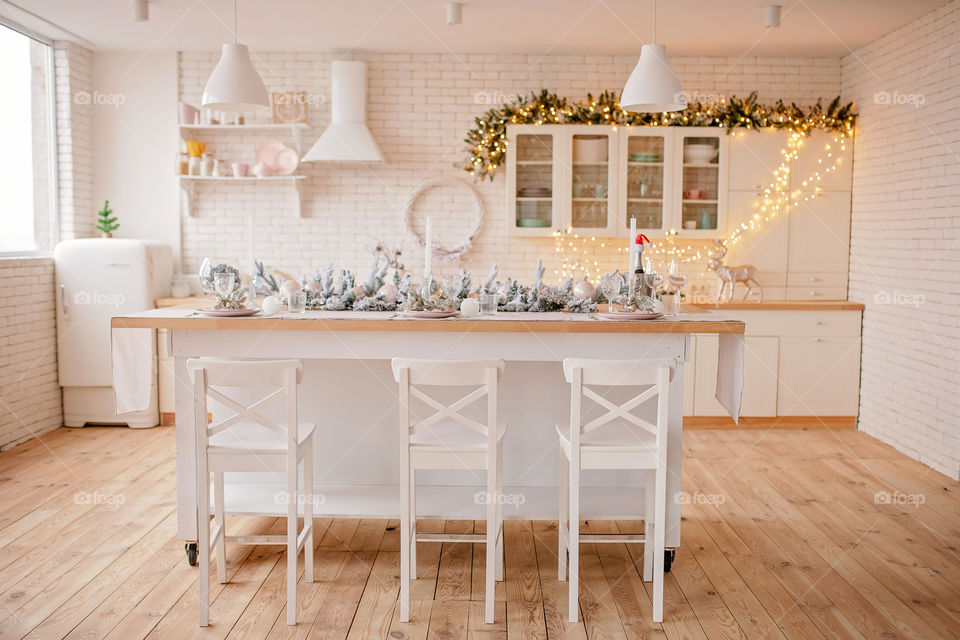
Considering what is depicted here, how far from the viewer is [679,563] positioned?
3.39 metres

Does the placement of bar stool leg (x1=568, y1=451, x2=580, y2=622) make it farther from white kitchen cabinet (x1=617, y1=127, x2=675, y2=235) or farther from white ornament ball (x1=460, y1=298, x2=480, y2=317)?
white kitchen cabinet (x1=617, y1=127, x2=675, y2=235)

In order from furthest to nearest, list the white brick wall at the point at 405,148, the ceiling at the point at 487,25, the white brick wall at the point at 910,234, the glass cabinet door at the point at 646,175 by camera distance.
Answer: the white brick wall at the point at 405,148, the glass cabinet door at the point at 646,175, the ceiling at the point at 487,25, the white brick wall at the point at 910,234

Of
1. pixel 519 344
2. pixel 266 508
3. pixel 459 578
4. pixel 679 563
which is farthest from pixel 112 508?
pixel 679 563

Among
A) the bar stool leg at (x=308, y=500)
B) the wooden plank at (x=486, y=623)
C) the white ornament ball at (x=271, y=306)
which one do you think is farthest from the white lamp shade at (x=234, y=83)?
the wooden plank at (x=486, y=623)

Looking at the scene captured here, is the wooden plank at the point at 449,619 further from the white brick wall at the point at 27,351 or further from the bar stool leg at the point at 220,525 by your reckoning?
the white brick wall at the point at 27,351

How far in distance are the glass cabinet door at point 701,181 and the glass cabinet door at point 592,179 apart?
0.54m

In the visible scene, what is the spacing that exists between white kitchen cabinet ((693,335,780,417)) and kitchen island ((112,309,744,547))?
2293 millimetres

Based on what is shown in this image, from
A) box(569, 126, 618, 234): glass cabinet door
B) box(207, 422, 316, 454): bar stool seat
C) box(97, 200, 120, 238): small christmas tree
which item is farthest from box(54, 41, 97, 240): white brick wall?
box(569, 126, 618, 234): glass cabinet door

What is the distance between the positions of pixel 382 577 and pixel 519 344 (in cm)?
113

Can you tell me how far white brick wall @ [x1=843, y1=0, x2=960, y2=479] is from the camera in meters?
4.70

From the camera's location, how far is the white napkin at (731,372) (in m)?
3.24

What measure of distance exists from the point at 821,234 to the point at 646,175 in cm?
149

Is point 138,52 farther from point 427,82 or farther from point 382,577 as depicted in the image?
point 382,577

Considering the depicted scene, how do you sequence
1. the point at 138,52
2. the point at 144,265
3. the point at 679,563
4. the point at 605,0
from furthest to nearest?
the point at 138,52
the point at 144,265
the point at 605,0
the point at 679,563
